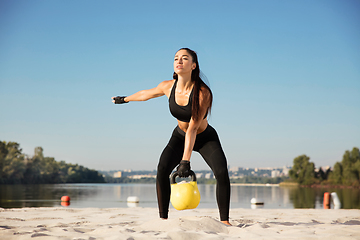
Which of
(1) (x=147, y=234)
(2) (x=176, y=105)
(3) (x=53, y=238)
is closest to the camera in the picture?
(3) (x=53, y=238)

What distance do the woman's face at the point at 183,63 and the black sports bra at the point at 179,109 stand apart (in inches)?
11.1

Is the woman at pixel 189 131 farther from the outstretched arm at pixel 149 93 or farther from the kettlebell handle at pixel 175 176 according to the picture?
the kettlebell handle at pixel 175 176

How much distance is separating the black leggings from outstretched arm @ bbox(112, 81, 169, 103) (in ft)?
1.77

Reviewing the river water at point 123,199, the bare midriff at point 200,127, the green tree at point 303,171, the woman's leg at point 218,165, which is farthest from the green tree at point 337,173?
the bare midriff at point 200,127

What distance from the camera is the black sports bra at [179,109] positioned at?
3973 mm

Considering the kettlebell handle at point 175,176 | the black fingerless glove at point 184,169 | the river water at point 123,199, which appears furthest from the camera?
the river water at point 123,199

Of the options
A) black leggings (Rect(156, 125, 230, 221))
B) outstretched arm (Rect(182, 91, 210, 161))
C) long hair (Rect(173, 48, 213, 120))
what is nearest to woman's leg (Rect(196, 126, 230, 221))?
black leggings (Rect(156, 125, 230, 221))

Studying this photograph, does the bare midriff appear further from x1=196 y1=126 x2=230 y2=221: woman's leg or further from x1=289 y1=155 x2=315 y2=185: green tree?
x1=289 y1=155 x2=315 y2=185: green tree

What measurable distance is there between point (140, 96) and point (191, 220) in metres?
1.84

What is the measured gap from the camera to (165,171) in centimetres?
410

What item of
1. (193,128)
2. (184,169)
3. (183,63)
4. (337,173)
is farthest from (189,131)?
(337,173)

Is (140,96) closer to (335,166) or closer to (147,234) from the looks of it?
(147,234)

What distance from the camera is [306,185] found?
6262 cm

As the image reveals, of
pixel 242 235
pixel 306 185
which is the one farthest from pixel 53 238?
pixel 306 185
